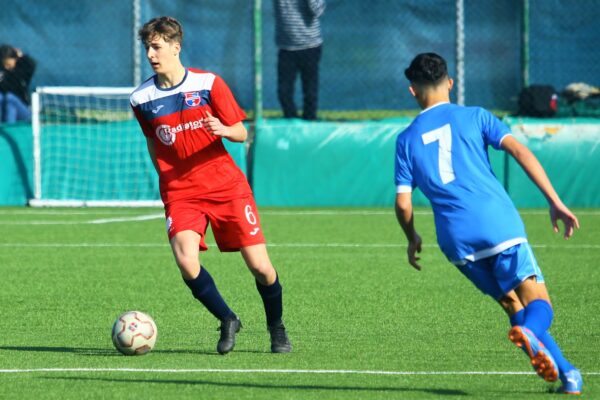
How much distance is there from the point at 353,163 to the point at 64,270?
5.86 meters

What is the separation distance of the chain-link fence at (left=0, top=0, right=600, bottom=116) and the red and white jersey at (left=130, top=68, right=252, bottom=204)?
9.64 metres

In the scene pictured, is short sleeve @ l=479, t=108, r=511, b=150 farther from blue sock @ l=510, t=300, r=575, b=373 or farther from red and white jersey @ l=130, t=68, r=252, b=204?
red and white jersey @ l=130, t=68, r=252, b=204

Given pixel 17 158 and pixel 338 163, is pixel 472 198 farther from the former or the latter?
pixel 17 158

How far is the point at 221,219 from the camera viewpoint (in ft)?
23.2

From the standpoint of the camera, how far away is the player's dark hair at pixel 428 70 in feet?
19.6

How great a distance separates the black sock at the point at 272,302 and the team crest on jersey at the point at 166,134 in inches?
35.8

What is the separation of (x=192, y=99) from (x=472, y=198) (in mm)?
1884

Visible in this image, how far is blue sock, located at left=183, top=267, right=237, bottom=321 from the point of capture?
23.3 feet

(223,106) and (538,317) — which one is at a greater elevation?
(223,106)

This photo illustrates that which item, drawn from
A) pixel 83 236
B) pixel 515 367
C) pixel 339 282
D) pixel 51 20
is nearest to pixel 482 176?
pixel 515 367

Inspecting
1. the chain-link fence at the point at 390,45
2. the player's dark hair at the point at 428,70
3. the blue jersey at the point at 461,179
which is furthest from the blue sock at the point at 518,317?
the chain-link fence at the point at 390,45

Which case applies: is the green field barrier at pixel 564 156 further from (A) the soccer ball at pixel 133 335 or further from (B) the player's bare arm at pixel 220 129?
(A) the soccer ball at pixel 133 335

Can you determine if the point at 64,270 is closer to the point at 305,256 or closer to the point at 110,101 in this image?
the point at 305,256

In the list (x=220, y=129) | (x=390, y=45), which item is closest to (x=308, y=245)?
(x=390, y=45)
